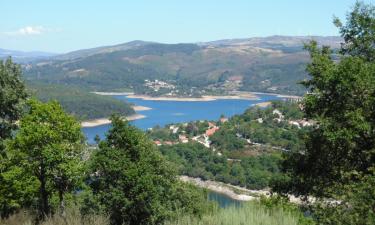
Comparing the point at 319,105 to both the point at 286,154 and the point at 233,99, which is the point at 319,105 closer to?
the point at 286,154

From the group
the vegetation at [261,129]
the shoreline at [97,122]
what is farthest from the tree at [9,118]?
the shoreline at [97,122]

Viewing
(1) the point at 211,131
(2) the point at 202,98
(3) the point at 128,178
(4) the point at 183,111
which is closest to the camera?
(3) the point at 128,178

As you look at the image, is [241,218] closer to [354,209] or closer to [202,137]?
[354,209]

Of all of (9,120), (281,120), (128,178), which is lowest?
(281,120)

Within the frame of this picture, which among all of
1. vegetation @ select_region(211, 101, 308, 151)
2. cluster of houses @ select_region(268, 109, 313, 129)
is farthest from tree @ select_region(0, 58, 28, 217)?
cluster of houses @ select_region(268, 109, 313, 129)

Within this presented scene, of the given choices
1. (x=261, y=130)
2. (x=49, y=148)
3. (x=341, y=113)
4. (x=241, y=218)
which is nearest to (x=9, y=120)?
(x=49, y=148)

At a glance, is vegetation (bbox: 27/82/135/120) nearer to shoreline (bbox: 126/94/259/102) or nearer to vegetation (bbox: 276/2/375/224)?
shoreline (bbox: 126/94/259/102)
